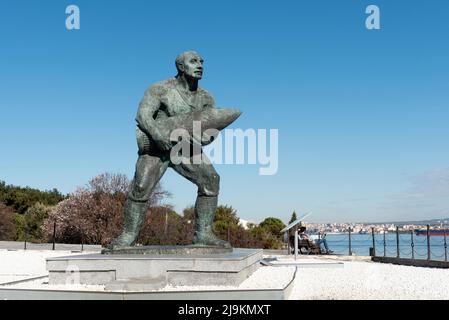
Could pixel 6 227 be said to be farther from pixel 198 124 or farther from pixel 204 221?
pixel 198 124

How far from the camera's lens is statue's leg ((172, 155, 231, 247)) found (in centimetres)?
831

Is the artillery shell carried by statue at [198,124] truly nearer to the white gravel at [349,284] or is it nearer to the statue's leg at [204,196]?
the statue's leg at [204,196]

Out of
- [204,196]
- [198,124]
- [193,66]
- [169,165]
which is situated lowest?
[204,196]

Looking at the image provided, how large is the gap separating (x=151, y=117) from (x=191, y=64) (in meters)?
1.07

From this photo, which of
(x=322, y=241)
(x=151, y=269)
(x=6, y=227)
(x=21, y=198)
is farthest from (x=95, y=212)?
(x=151, y=269)

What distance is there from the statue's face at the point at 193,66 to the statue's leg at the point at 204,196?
141cm

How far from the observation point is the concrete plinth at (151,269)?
7082 mm

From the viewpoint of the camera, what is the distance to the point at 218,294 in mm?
6062

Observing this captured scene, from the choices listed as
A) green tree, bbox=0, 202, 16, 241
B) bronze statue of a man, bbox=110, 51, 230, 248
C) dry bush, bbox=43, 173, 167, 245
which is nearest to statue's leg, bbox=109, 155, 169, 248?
bronze statue of a man, bbox=110, 51, 230, 248

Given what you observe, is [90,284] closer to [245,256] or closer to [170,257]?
[170,257]

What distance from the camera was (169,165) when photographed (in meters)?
8.48

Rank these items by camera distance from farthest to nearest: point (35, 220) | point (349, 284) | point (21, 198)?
point (21, 198)
point (35, 220)
point (349, 284)
